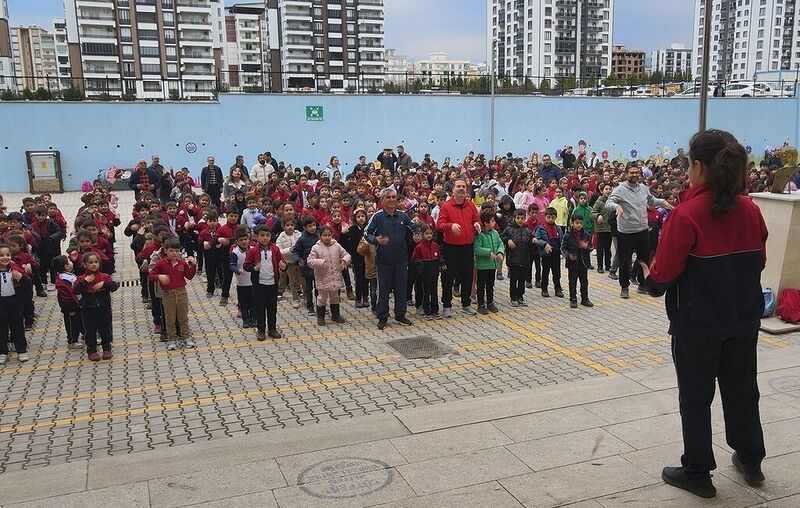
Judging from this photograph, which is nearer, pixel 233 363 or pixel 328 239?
pixel 233 363

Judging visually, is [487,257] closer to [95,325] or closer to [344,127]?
[95,325]

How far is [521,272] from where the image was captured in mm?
10625

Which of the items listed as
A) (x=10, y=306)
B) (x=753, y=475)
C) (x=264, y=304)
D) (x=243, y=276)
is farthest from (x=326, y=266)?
(x=753, y=475)

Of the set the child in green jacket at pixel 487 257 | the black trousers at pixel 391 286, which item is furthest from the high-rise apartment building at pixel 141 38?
the black trousers at pixel 391 286

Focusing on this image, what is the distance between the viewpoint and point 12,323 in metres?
8.09

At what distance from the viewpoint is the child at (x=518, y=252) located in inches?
413

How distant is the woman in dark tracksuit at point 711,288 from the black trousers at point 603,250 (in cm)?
876

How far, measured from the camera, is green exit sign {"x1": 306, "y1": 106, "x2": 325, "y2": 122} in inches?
1150

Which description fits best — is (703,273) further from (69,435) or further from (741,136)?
(741,136)

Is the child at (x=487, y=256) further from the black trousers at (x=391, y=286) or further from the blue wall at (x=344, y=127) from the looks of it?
the blue wall at (x=344, y=127)

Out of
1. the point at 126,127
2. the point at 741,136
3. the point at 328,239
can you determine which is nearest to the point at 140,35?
the point at 126,127

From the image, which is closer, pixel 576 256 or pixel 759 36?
pixel 576 256

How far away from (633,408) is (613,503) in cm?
176

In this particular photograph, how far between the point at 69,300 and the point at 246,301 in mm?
2265
